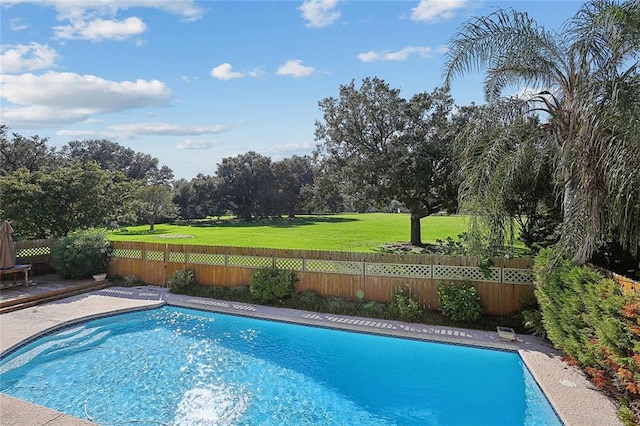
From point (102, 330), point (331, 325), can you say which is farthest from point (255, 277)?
point (102, 330)

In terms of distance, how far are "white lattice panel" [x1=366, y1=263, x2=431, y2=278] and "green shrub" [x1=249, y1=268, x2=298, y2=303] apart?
2.15 m

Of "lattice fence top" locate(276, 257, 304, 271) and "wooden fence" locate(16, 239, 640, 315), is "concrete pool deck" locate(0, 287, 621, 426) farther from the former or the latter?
"lattice fence top" locate(276, 257, 304, 271)

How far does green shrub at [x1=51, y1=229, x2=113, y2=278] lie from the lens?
12062 millimetres

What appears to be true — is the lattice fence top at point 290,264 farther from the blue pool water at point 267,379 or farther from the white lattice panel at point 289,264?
the blue pool water at point 267,379

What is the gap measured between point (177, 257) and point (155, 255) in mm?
947

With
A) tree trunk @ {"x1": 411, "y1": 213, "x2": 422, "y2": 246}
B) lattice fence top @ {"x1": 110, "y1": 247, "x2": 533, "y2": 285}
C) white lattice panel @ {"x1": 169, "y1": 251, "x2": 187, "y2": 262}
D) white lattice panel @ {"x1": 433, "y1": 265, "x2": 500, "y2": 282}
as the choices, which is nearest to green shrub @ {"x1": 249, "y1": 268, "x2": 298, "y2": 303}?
lattice fence top @ {"x1": 110, "y1": 247, "x2": 533, "y2": 285}

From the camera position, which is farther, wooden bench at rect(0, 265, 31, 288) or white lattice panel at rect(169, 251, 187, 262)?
white lattice panel at rect(169, 251, 187, 262)

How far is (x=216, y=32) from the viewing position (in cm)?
1063

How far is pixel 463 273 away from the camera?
8852 mm

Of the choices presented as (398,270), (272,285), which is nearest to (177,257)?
(272,285)

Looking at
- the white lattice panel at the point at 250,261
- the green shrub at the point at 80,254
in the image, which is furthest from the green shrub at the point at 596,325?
the green shrub at the point at 80,254

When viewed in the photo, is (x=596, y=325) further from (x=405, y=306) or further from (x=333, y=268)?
(x=333, y=268)

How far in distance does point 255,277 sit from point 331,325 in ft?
9.06

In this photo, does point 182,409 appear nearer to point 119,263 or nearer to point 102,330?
point 102,330
